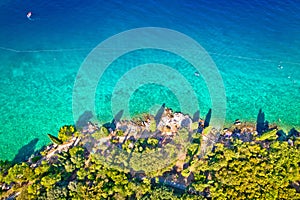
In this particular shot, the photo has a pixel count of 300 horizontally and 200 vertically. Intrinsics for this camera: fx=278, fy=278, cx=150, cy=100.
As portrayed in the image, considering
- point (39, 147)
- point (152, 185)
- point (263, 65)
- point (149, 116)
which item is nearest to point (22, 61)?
point (39, 147)

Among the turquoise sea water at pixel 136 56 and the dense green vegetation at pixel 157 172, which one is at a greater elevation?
the turquoise sea water at pixel 136 56

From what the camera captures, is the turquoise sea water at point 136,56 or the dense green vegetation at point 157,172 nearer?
the dense green vegetation at point 157,172

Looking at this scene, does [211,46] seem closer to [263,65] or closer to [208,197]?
[263,65]

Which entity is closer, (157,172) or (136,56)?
(157,172)

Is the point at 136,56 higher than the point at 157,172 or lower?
higher
